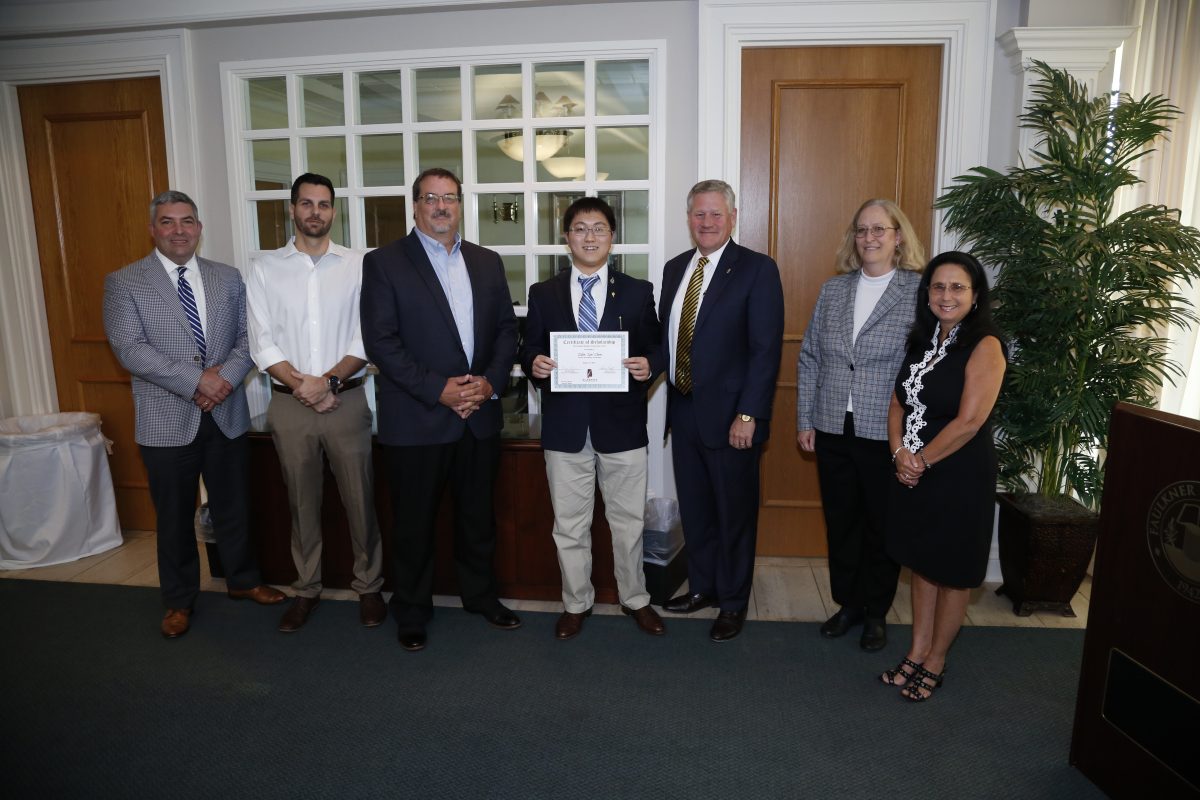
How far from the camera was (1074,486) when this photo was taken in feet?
9.96

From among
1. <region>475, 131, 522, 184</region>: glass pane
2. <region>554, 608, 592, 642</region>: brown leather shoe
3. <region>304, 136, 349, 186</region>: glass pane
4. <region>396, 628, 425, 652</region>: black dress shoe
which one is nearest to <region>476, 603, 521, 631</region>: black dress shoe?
<region>554, 608, 592, 642</region>: brown leather shoe

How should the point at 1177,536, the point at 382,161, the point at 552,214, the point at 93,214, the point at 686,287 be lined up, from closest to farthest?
the point at 1177,536
the point at 686,287
the point at 552,214
the point at 382,161
the point at 93,214

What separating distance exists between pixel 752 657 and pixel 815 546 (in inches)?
48.0

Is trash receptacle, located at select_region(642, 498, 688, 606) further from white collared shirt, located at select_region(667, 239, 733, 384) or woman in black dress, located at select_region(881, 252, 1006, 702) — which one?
woman in black dress, located at select_region(881, 252, 1006, 702)

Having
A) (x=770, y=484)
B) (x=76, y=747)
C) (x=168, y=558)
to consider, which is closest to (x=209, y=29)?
(x=168, y=558)

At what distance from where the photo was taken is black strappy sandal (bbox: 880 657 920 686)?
250 centimetres

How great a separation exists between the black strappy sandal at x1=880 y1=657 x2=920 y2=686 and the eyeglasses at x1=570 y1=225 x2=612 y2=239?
1814mm

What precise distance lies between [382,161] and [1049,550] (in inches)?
140

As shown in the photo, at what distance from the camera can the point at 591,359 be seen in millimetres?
2691

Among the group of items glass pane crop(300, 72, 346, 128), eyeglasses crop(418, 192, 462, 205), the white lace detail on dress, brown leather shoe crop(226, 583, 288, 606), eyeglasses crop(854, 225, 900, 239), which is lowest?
brown leather shoe crop(226, 583, 288, 606)

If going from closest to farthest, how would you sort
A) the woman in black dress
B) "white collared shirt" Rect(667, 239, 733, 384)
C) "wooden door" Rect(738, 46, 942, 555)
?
the woman in black dress < "white collared shirt" Rect(667, 239, 733, 384) < "wooden door" Rect(738, 46, 942, 555)

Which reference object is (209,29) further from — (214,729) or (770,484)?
(770,484)

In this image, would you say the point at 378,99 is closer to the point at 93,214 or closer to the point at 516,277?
the point at 516,277

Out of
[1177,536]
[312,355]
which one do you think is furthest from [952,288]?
[312,355]
